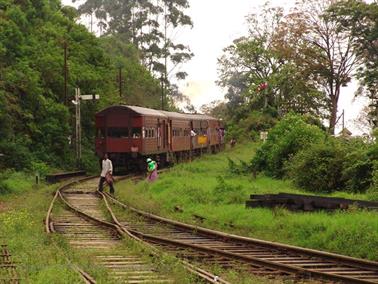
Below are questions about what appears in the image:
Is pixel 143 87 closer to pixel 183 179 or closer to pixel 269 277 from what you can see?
pixel 183 179

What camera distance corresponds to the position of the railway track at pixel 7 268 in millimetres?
8906

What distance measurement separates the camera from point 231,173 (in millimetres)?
29719

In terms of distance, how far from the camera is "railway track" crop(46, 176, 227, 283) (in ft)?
31.9

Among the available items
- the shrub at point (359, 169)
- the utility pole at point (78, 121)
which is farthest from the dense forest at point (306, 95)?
the utility pole at point (78, 121)

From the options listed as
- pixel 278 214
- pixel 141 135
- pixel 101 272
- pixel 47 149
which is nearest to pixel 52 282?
pixel 101 272

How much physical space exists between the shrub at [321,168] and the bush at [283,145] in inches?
132

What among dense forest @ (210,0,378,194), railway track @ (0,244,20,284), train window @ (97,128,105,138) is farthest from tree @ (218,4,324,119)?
railway track @ (0,244,20,284)

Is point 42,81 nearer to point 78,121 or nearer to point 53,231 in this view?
point 78,121

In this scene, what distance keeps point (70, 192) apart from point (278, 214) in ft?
38.6

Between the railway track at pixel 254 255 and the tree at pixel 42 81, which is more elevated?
the tree at pixel 42 81

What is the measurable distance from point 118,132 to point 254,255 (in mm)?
22629

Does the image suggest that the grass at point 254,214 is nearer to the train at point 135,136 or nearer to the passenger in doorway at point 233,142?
the train at point 135,136

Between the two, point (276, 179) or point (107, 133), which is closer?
point (276, 179)

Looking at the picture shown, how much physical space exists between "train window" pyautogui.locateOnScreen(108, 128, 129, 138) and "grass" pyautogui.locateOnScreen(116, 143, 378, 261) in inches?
225
